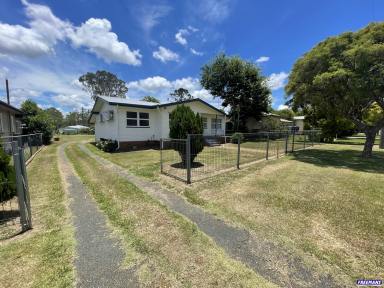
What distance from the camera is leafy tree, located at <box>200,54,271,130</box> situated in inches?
861

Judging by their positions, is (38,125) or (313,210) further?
(38,125)

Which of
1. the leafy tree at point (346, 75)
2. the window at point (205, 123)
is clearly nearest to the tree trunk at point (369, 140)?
the leafy tree at point (346, 75)

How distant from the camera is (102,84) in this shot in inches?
1719

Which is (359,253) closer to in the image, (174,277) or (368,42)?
(174,277)

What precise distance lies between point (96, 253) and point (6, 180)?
7.58 feet

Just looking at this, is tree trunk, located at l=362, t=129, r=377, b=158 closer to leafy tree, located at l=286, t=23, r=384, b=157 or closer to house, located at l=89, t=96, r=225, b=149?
leafy tree, located at l=286, t=23, r=384, b=157

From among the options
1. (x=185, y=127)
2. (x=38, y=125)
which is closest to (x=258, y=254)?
(x=185, y=127)

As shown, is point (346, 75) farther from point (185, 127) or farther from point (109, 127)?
point (109, 127)

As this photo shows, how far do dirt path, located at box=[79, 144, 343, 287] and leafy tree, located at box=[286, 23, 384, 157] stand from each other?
8.52 m

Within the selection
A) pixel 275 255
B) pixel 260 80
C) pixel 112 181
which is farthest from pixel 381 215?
pixel 260 80

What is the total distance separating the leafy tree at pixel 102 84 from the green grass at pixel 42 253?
44.2 metres

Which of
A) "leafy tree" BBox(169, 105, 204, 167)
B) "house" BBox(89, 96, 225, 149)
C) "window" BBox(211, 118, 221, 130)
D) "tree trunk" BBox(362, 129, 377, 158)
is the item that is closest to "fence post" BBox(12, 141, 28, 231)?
"leafy tree" BBox(169, 105, 204, 167)

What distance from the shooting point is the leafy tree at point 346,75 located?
762 centimetres

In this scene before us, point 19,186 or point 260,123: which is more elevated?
point 260,123
